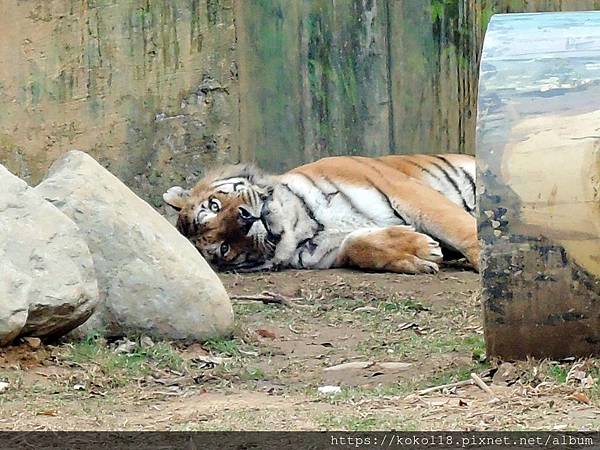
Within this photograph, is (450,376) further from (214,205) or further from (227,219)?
(214,205)

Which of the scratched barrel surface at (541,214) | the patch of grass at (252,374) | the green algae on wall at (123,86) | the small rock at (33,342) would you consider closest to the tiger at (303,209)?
the green algae on wall at (123,86)

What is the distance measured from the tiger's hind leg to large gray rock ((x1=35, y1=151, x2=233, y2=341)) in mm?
1668

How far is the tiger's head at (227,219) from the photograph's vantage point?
665 cm

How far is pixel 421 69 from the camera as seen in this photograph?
716 cm

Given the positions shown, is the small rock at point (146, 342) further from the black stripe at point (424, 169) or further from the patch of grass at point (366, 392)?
the black stripe at point (424, 169)

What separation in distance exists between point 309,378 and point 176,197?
2.77 meters

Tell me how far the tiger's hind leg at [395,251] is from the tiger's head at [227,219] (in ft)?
1.69

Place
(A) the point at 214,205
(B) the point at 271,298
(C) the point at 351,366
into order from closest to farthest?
(C) the point at 351,366 < (B) the point at 271,298 < (A) the point at 214,205

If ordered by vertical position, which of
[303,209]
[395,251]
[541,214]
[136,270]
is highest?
[541,214]

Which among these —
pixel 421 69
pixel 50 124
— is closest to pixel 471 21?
pixel 421 69

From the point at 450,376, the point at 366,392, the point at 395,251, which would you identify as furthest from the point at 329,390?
the point at 395,251

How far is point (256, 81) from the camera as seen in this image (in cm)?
723

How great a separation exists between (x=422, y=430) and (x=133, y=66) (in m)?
4.16

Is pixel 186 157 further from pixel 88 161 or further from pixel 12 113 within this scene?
pixel 88 161
